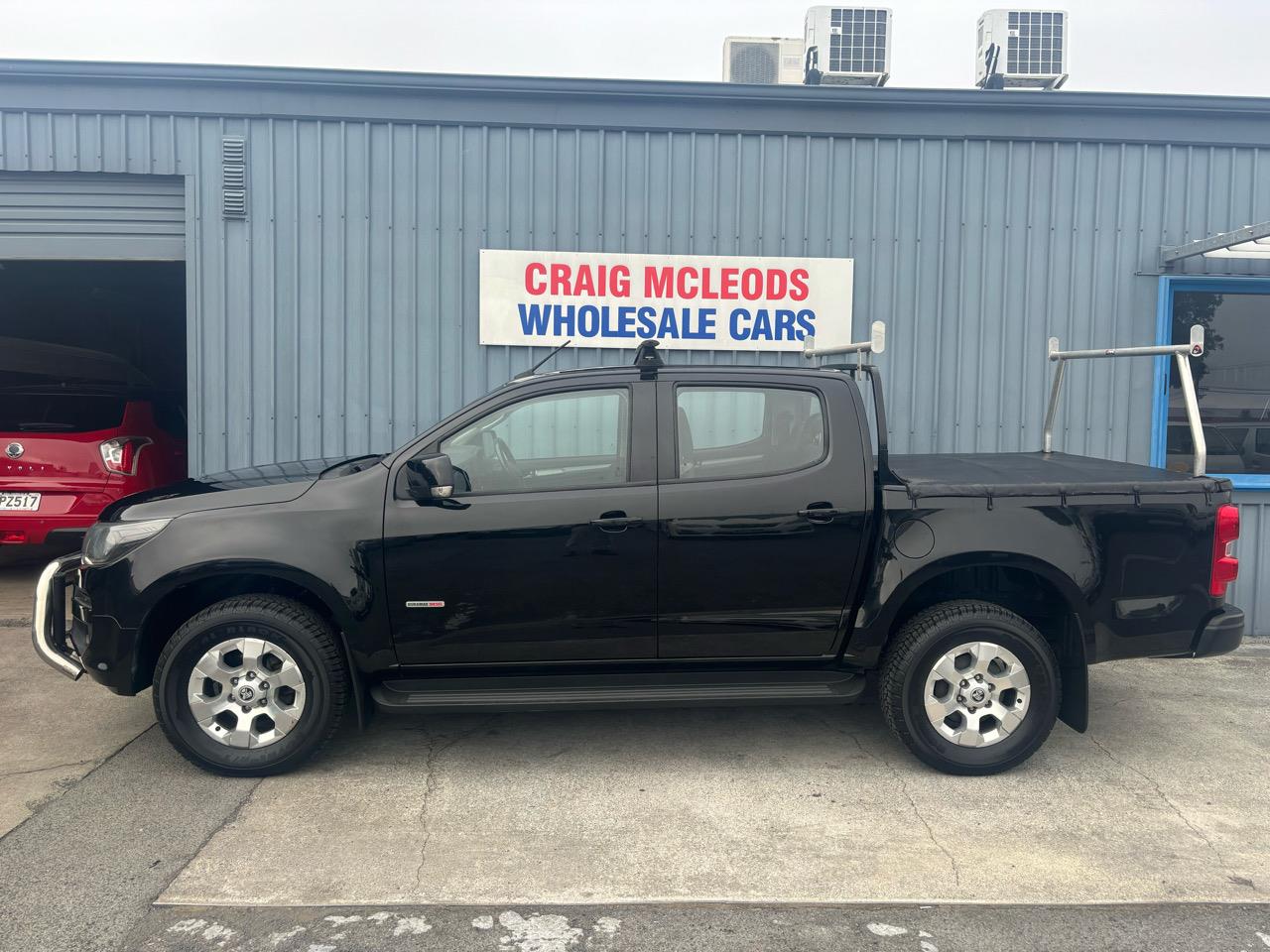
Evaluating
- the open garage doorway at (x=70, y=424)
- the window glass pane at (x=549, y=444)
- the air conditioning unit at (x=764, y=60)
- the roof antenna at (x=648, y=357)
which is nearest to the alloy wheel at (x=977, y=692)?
the window glass pane at (x=549, y=444)

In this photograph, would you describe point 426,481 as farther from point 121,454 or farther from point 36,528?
point 36,528

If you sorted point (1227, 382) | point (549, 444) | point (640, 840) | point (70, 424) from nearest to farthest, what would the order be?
1. point (640, 840)
2. point (549, 444)
3. point (1227, 382)
4. point (70, 424)

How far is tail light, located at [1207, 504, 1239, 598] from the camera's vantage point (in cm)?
437

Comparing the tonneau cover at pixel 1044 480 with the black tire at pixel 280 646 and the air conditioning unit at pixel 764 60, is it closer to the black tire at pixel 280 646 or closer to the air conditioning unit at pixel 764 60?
the black tire at pixel 280 646

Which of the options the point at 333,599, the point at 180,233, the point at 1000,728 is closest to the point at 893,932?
the point at 1000,728

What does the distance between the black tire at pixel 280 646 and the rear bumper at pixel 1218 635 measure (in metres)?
3.88

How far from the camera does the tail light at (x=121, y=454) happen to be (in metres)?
8.19

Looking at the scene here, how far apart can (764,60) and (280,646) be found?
19.9 feet

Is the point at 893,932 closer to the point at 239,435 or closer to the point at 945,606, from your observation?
the point at 945,606

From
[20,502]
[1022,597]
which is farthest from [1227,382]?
[20,502]

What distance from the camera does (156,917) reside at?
10.3ft

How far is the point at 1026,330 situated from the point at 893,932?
516 centimetres

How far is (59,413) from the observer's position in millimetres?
8219

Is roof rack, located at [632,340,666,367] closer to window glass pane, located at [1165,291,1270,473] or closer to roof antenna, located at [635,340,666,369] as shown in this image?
roof antenna, located at [635,340,666,369]
